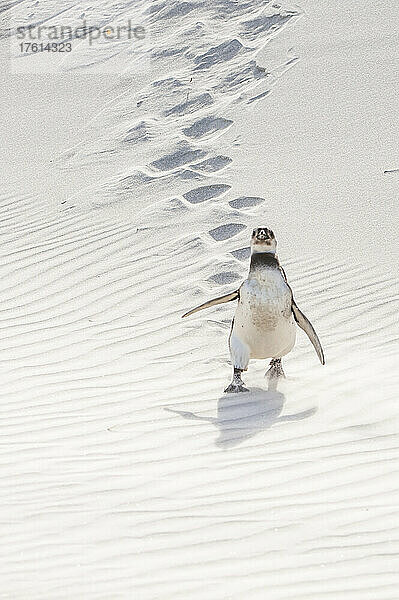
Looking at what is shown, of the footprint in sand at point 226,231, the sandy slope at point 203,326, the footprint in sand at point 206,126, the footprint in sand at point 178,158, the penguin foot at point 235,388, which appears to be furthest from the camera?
the footprint in sand at point 206,126

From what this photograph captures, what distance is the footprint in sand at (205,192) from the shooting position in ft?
31.9

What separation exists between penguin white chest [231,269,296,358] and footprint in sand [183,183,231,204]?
12.9 ft

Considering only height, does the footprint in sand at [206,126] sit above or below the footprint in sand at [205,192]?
above

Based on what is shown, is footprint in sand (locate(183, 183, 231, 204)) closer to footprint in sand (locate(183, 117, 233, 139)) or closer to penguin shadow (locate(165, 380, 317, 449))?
footprint in sand (locate(183, 117, 233, 139))

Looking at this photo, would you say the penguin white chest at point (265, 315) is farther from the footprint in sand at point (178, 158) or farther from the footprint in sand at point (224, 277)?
the footprint in sand at point (178, 158)

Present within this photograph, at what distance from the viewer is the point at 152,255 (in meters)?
8.66

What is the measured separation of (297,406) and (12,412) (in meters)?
1.66

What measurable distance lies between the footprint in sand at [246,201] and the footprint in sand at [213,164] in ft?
2.66

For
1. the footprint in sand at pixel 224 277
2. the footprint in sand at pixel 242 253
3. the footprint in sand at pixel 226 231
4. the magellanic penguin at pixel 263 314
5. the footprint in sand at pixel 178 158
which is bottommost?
the footprint in sand at pixel 178 158

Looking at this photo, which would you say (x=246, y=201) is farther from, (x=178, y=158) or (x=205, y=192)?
(x=178, y=158)

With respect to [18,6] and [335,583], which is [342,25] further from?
[335,583]

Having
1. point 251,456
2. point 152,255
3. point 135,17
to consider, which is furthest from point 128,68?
point 251,456

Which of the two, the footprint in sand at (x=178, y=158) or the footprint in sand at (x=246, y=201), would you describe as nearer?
the footprint in sand at (x=246, y=201)

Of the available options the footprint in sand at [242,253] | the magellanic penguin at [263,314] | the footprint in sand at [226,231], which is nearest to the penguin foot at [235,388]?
the magellanic penguin at [263,314]
